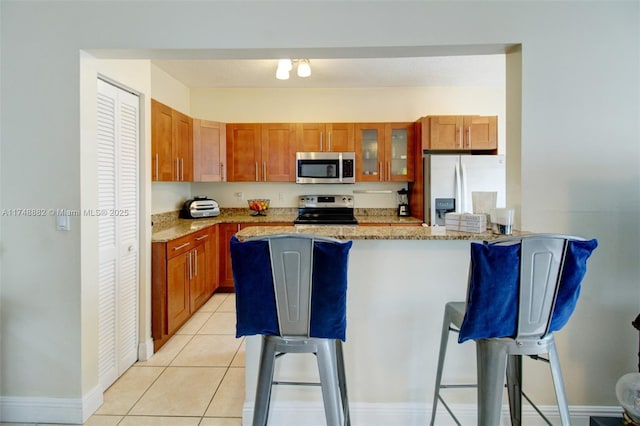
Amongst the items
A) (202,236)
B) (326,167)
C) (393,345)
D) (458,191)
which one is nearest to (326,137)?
(326,167)

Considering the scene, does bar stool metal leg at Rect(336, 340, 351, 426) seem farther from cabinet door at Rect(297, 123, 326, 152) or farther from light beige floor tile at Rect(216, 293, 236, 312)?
cabinet door at Rect(297, 123, 326, 152)

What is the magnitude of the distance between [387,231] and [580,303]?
A: 1.12m

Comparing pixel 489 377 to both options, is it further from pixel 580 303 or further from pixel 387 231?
pixel 580 303

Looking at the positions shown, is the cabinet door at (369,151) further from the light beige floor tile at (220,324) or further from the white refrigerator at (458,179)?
the light beige floor tile at (220,324)

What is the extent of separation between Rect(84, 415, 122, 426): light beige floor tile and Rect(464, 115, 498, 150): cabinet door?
403cm

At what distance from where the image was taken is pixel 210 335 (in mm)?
3170

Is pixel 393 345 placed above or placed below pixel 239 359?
above

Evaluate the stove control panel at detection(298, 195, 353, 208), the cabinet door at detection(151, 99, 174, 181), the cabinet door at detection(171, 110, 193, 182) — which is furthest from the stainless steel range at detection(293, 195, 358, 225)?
the cabinet door at detection(151, 99, 174, 181)

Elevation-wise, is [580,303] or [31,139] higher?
[31,139]

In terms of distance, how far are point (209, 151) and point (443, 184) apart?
9.08 feet

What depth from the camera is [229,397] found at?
223cm

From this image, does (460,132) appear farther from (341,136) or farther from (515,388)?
(515,388)

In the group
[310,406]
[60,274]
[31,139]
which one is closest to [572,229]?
[310,406]

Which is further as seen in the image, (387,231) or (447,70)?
(447,70)
